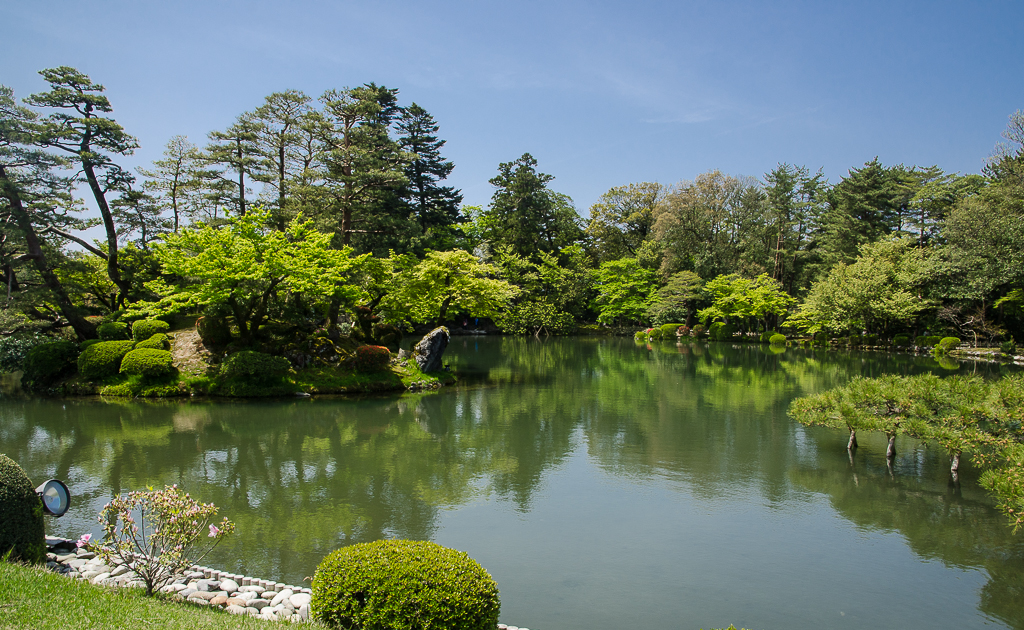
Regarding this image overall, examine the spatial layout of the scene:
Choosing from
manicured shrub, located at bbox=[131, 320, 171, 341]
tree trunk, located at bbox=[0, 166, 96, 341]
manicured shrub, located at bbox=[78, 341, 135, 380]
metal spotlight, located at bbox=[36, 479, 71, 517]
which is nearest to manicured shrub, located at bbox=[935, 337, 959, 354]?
manicured shrub, located at bbox=[131, 320, 171, 341]

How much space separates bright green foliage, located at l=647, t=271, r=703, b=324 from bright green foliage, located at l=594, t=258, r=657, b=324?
2.87 feet

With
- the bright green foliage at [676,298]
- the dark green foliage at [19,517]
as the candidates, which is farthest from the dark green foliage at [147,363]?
the bright green foliage at [676,298]

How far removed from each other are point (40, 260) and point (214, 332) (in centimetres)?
550

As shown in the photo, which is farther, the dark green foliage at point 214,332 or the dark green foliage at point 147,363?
the dark green foliage at point 214,332

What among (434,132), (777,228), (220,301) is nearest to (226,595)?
(220,301)

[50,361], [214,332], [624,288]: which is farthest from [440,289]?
[624,288]

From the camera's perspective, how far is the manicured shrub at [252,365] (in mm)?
13297

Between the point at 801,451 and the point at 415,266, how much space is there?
458 inches

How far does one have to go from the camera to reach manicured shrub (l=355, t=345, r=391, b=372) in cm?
1531

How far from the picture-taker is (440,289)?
1678 cm

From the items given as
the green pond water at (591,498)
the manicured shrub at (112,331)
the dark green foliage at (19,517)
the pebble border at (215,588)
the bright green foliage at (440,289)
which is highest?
the bright green foliage at (440,289)

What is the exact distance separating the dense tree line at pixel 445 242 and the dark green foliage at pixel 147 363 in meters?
1.03

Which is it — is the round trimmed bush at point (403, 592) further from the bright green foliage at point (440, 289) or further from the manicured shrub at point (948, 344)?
the manicured shrub at point (948, 344)

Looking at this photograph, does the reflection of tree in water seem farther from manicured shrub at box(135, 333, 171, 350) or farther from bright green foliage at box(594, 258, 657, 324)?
bright green foliage at box(594, 258, 657, 324)
